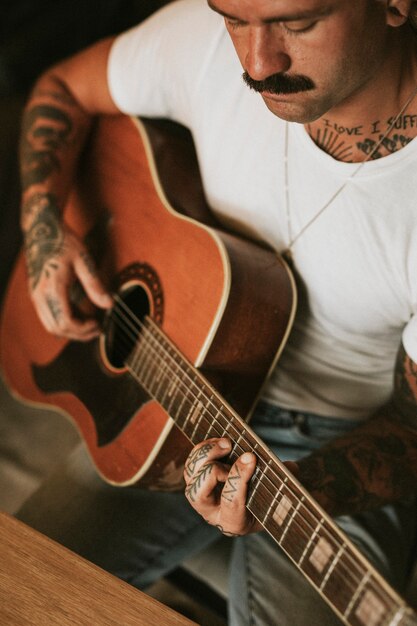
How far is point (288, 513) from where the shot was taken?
2.06ft

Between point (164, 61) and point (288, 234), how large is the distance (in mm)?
356

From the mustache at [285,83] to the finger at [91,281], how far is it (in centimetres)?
44

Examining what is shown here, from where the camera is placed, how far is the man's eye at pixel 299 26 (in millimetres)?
635

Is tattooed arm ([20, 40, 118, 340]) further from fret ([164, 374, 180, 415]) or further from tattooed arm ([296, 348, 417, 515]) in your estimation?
tattooed arm ([296, 348, 417, 515])

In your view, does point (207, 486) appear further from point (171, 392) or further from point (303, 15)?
point (303, 15)

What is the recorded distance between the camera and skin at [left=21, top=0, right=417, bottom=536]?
0.66 metres

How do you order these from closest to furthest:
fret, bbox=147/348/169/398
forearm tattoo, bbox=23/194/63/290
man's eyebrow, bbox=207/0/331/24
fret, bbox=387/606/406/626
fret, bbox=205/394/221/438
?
fret, bbox=387/606/406/626, man's eyebrow, bbox=207/0/331/24, fret, bbox=205/394/221/438, fret, bbox=147/348/169/398, forearm tattoo, bbox=23/194/63/290

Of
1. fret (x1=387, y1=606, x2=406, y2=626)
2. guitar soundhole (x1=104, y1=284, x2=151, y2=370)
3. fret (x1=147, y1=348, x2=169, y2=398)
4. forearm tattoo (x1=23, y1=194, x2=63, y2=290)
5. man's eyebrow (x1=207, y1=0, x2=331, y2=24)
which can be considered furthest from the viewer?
forearm tattoo (x1=23, y1=194, x2=63, y2=290)

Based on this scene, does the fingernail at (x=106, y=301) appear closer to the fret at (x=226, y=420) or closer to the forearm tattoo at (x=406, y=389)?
the fret at (x=226, y=420)

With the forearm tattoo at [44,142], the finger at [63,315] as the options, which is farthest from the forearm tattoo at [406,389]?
the forearm tattoo at [44,142]

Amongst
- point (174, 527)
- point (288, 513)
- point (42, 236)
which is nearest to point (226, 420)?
point (288, 513)

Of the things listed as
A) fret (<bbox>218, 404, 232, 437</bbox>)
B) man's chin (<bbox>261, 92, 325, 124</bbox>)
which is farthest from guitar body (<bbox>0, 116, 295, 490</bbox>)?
man's chin (<bbox>261, 92, 325, 124</bbox>)

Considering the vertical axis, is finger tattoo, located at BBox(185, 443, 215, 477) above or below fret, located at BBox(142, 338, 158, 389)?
below

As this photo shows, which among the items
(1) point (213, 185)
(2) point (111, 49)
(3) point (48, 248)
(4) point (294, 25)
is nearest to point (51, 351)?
(3) point (48, 248)
